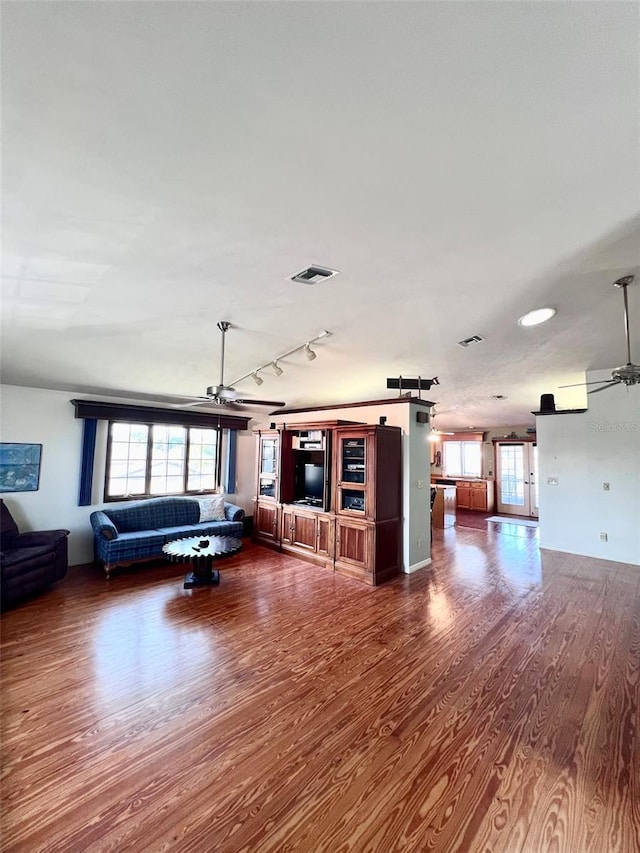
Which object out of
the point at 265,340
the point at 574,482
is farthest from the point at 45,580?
the point at 574,482

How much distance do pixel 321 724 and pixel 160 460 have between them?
201 inches

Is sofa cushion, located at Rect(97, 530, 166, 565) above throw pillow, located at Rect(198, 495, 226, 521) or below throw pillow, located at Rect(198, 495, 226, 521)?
below

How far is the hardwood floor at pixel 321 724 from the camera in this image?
1507mm

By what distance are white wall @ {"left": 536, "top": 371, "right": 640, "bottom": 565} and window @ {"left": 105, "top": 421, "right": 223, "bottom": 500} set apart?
612cm

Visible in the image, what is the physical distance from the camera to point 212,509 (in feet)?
20.3

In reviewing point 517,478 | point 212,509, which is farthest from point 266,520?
point 517,478

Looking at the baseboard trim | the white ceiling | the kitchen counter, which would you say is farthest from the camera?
the kitchen counter

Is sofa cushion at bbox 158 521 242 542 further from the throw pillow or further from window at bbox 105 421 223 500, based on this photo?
window at bbox 105 421 223 500

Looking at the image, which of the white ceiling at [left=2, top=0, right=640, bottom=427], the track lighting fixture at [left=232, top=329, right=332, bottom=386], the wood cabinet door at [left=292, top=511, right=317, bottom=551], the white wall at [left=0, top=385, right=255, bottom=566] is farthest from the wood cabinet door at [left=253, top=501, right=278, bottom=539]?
the white ceiling at [left=2, top=0, right=640, bottom=427]

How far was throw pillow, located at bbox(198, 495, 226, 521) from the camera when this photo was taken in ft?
20.0

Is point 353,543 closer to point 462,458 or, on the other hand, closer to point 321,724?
point 321,724

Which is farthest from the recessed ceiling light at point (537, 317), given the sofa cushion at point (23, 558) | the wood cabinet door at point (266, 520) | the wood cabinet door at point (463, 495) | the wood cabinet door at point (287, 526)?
the wood cabinet door at point (463, 495)

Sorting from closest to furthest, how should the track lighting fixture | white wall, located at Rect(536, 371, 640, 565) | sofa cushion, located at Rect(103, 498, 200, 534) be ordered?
the track lighting fixture
white wall, located at Rect(536, 371, 640, 565)
sofa cushion, located at Rect(103, 498, 200, 534)

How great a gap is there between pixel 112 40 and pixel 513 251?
2.46 metres
